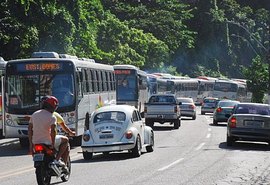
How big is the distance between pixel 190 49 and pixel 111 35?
36.1m

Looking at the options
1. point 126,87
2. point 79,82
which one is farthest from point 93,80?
point 126,87

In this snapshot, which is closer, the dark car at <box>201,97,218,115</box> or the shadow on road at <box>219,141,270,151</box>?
the shadow on road at <box>219,141,270,151</box>

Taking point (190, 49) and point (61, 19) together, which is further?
point (190, 49)

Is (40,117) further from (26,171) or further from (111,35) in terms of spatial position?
(111,35)

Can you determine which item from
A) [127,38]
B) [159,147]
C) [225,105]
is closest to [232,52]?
[127,38]

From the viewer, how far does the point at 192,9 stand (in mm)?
104500

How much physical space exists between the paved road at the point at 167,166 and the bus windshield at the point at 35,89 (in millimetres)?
1605

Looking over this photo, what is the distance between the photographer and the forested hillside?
40.4 m

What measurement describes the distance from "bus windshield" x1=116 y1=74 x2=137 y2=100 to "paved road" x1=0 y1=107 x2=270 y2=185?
17.0 meters

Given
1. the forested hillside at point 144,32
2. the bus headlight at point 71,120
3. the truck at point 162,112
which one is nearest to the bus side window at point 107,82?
the truck at point 162,112

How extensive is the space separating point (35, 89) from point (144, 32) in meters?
58.5

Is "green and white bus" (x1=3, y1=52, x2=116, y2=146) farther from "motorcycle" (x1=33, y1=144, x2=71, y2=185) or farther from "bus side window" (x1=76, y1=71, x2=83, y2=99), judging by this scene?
"motorcycle" (x1=33, y1=144, x2=71, y2=185)

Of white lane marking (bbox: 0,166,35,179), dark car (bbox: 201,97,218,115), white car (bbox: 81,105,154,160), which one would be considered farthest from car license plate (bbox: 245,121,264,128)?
dark car (bbox: 201,97,218,115)

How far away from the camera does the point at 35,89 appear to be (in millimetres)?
23891
